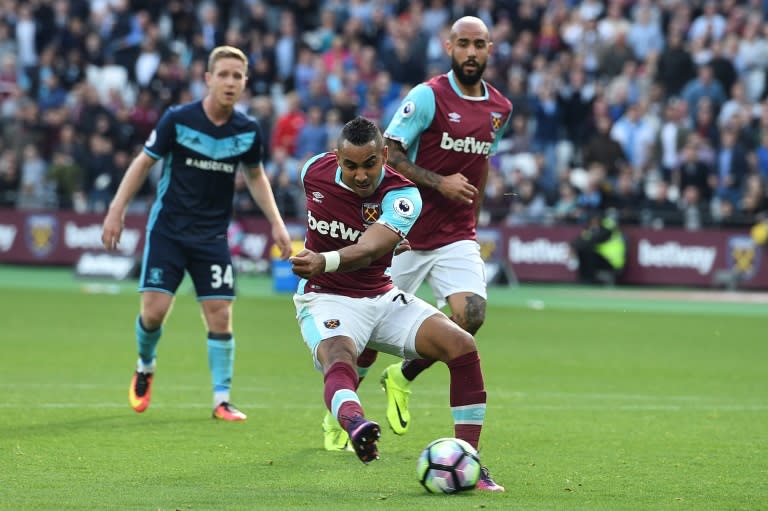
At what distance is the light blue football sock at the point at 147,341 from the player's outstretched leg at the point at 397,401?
211cm

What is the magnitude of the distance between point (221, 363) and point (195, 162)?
1.52 meters

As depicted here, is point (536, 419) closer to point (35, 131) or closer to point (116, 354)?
point (116, 354)

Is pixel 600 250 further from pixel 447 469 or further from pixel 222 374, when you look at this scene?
pixel 447 469

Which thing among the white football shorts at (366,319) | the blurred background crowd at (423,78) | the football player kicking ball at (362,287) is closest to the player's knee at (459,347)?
the football player kicking ball at (362,287)

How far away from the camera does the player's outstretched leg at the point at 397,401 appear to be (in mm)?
9211

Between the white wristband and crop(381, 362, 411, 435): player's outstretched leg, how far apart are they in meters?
1.96

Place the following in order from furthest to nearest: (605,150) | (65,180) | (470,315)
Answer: (65,180)
(605,150)
(470,315)

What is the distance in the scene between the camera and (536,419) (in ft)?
34.6

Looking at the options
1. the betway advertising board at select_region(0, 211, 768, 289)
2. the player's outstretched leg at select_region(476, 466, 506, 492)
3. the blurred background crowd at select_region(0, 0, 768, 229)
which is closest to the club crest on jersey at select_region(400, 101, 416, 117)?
the player's outstretched leg at select_region(476, 466, 506, 492)

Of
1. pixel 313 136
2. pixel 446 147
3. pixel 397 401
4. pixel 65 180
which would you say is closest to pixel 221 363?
pixel 397 401

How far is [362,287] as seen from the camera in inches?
316

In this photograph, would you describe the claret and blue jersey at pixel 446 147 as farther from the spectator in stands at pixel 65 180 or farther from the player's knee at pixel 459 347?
the spectator in stands at pixel 65 180

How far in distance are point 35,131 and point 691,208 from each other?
44.2ft

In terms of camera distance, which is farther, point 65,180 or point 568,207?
point 65,180
